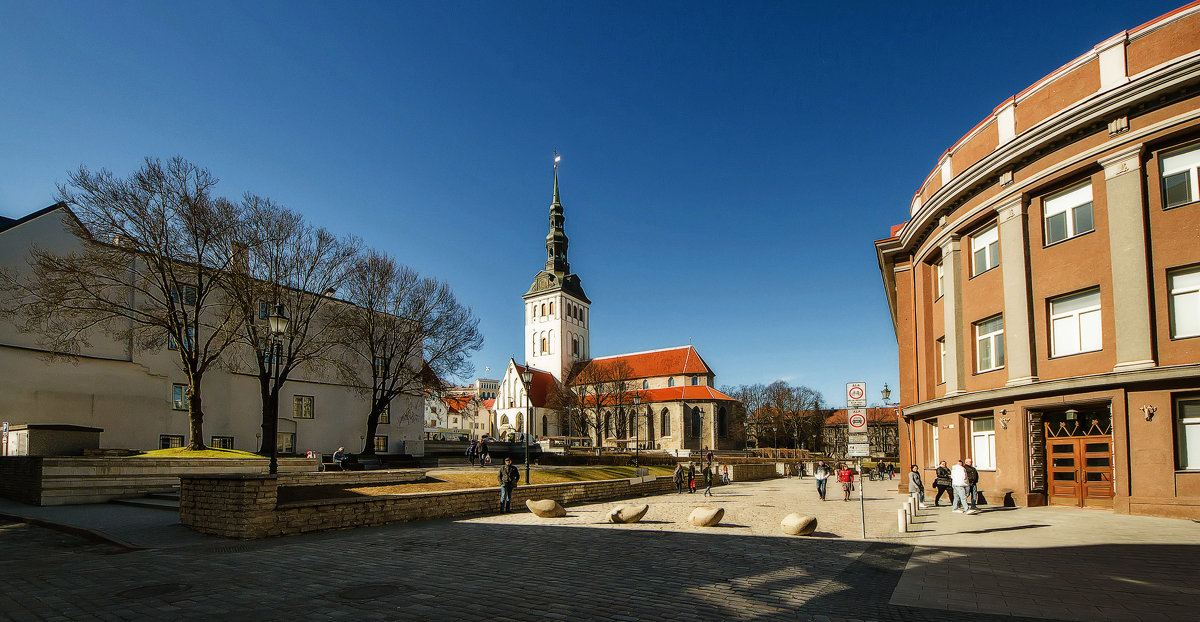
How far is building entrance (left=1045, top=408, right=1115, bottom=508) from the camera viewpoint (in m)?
17.8

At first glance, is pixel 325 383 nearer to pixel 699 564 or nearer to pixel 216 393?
A: pixel 216 393

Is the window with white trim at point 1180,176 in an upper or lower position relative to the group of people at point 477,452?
upper

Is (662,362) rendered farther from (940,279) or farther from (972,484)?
(972,484)

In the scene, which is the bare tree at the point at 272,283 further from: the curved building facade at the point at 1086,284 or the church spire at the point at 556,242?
the church spire at the point at 556,242

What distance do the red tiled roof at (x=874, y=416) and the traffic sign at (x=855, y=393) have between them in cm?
7831

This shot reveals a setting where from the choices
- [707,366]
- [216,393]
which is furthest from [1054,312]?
[707,366]

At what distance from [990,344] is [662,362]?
77.7 meters

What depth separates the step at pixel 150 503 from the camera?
1838 centimetres

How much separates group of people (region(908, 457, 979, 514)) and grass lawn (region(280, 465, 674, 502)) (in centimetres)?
1364

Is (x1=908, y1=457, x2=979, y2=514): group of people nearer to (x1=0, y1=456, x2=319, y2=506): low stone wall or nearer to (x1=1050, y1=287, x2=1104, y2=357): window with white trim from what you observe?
(x1=1050, y1=287, x2=1104, y2=357): window with white trim

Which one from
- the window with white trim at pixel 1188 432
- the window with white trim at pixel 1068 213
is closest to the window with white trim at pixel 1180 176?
the window with white trim at pixel 1068 213

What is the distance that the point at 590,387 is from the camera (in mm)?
93250

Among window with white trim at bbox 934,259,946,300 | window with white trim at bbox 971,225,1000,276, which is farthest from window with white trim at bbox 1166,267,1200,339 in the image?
window with white trim at bbox 934,259,946,300

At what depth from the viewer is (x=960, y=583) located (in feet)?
31.4
